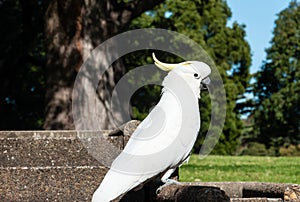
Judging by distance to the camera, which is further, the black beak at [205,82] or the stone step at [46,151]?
the stone step at [46,151]

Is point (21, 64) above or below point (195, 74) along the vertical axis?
below

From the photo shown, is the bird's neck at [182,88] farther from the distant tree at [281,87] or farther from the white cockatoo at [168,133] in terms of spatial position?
the distant tree at [281,87]

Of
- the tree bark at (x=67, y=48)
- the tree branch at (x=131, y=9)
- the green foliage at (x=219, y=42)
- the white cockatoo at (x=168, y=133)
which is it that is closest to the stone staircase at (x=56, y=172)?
the white cockatoo at (x=168, y=133)

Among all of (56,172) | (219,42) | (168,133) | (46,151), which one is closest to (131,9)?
(46,151)

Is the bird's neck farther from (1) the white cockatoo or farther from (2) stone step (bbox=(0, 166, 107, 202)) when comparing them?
(2) stone step (bbox=(0, 166, 107, 202))

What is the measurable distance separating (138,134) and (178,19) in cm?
2264

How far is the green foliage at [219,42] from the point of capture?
25.2 meters

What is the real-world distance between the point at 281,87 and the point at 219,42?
198 inches

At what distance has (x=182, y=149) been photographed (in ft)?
10.2

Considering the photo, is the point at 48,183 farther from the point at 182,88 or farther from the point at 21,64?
the point at 21,64

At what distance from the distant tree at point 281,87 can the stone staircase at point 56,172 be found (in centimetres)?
2565

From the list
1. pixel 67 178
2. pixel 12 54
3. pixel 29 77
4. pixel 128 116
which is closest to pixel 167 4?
pixel 29 77

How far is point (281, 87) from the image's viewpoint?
31.1 metres

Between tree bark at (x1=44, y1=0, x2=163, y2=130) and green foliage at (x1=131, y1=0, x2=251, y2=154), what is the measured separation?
41.3 feet
